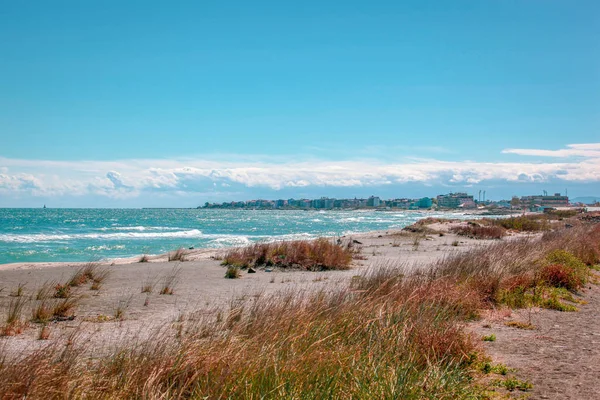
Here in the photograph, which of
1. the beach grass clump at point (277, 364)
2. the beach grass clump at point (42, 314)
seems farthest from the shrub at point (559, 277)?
the beach grass clump at point (42, 314)

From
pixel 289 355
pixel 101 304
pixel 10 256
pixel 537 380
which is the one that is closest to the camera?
pixel 289 355

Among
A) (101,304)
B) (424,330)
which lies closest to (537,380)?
(424,330)

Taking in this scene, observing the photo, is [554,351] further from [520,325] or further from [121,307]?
[121,307]

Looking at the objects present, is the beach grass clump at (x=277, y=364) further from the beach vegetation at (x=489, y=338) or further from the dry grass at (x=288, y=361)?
the beach vegetation at (x=489, y=338)

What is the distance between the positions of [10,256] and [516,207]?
169 m

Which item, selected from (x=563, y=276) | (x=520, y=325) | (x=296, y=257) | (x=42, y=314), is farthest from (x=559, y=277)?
(x=42, y=314)

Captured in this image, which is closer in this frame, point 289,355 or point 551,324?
point 289,355

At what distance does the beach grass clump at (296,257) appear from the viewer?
62.6 ft

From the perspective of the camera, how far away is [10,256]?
30.1 m

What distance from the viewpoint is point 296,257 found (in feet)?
63.7

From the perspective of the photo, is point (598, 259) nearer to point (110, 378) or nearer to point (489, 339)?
point (489, 339)

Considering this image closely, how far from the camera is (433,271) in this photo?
12.5m

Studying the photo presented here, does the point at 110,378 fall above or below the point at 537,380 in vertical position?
above

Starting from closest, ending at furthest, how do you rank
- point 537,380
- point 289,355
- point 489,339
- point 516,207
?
1. point 289,355
2. point 537,380
3. point 489,339
4. point 516,207
